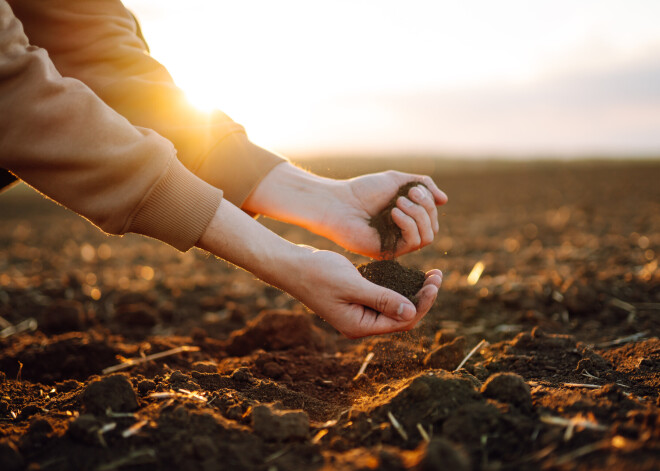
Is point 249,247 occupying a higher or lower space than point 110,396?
higher

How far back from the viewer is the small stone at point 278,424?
1656 millimetres

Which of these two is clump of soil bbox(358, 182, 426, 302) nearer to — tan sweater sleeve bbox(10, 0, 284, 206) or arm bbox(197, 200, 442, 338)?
arm bbox(197, 200, 442, 338)

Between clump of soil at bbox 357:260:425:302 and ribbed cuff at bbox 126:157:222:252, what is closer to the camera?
ribbed cuff at bbox 126:157:222:252

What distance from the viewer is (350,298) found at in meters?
2.21

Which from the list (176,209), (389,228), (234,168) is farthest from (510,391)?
(234,168)

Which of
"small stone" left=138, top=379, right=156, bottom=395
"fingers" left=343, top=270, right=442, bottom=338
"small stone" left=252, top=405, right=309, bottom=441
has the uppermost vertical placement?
"fingers" left=343, top=270, right=442, bottom=338

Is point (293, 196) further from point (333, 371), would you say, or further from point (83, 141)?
point (83, 141)

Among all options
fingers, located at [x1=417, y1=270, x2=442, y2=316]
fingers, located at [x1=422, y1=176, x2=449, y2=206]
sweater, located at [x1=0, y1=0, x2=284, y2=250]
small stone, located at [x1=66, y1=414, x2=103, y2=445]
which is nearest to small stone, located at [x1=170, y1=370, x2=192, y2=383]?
small stone, located at [x1=66, y1=414, x2=103, y2=445]

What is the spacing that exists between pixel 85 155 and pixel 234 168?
3.02ft

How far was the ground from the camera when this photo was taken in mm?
1538

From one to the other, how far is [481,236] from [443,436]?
5808mm

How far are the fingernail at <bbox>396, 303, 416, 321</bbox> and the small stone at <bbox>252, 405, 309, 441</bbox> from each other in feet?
2.17

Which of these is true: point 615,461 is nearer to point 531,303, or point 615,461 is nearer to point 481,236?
point 531,303

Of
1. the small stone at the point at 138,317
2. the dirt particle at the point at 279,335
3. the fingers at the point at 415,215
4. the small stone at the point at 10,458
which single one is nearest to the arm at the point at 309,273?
the fingers at the point at 415,215
